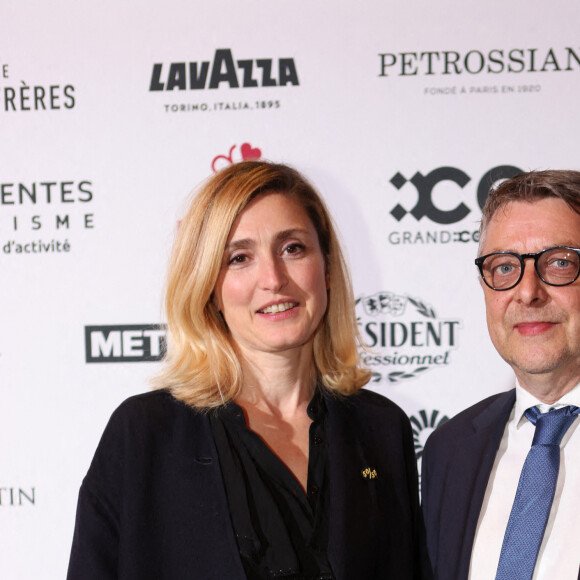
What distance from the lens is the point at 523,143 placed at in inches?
133

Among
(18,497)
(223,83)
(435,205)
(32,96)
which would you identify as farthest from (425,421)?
(32,96)

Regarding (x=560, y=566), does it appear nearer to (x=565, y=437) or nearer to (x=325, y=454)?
(x=565, y=437)

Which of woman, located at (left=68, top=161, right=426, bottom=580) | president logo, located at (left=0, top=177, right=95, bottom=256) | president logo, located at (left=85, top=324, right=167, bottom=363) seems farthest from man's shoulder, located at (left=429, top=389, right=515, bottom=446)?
president logo, located at (left=0, top=177, right=95, bottom=256)

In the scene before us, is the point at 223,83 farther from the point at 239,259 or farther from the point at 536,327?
the point at 536,327

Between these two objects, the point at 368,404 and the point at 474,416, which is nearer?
the point at 474,416

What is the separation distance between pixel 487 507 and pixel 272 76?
225 centimetres

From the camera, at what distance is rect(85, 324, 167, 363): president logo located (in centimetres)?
346

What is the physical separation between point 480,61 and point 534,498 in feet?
7.26

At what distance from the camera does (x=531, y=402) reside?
79.8 inches

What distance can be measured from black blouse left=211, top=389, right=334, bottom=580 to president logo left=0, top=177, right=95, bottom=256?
67.3 inches

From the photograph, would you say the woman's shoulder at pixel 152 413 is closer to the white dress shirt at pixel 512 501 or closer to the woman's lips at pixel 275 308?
the woman's lips at pixel 275 308

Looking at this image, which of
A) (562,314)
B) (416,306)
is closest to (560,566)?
(562,314)

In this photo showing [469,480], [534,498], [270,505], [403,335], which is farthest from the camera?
[403,335]

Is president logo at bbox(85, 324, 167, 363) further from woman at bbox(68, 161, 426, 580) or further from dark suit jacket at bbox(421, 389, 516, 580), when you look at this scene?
dark suit jacket at bbox(421, 389, 516, 580)
